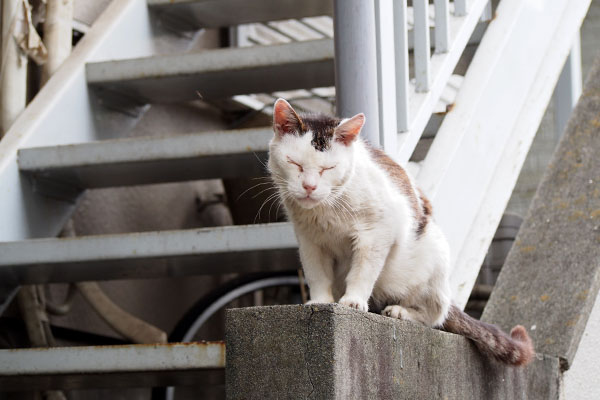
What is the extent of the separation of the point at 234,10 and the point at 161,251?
4.33ft

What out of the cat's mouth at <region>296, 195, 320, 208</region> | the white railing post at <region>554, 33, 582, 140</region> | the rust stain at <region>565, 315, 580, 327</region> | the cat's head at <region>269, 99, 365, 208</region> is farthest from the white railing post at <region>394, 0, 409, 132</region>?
the white railing post at <region>554, 33, 582, 140</region>

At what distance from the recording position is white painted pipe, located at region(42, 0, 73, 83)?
→ 3201mm

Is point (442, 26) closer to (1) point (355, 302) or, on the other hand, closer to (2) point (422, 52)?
(2) point (422, 52)

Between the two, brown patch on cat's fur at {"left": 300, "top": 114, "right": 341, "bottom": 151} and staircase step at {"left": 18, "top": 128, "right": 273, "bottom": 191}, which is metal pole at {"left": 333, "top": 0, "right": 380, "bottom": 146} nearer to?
brown patch on cat's fur at {"left": 300, "top": 114, "right": 341, "bottom": 151}

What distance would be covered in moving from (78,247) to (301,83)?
40.0 inches

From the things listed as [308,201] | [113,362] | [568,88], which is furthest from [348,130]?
[568,88]

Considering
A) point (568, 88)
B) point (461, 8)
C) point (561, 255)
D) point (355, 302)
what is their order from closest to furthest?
point (355, 302) → point (461, 8) → point (561, 255) → point (568, 88)

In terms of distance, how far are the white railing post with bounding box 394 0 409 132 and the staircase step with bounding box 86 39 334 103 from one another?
470 mm

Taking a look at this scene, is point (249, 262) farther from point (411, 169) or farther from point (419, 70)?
point (419, 70)

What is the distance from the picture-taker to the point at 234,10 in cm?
347

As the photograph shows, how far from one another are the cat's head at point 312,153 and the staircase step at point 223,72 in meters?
1.11

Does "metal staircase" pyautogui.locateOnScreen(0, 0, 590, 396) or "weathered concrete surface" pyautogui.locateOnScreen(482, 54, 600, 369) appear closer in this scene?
"metal staircase" pyautogui.locateOnScreen(0, 0, 590, 396)

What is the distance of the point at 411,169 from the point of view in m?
2.54

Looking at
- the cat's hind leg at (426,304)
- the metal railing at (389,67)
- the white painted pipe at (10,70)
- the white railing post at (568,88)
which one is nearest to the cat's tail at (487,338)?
the cat's hind leg at (426,304)
